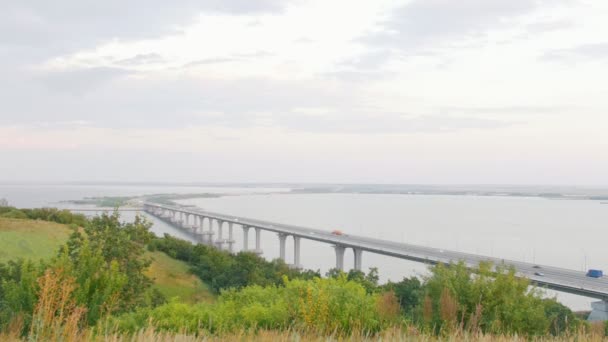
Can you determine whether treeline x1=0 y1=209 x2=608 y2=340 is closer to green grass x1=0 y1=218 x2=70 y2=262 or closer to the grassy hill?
the grassy hill

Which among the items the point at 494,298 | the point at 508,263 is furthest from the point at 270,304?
the point at 508,263

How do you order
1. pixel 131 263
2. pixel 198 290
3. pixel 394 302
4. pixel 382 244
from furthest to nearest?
pixel 382 244
pixel 198 290
pixel 131 263
pixel 394 302

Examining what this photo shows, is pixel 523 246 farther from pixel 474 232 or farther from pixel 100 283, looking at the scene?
pixel 100 283

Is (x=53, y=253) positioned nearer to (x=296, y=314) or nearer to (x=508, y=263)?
(x=296, y=314)

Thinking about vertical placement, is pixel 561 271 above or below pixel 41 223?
below

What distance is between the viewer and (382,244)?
76.1m

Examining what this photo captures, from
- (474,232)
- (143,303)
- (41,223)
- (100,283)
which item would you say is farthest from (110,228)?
(474,232)

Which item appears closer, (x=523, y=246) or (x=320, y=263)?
(x=320, y=263)

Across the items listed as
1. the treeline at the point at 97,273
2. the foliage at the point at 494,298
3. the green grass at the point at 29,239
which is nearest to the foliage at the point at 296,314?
the treeline at the point at 97,273

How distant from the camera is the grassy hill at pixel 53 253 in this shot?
40.8 metres

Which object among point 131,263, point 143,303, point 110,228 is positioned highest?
point 110,228

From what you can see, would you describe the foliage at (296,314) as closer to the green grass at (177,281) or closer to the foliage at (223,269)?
the green grass at (177,281)

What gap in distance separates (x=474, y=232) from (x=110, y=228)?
9892 centimetres

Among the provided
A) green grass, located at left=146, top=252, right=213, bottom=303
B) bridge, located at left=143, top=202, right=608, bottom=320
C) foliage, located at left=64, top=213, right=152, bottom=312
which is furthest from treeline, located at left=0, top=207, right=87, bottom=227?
foliage, located at left=64, top=213, right=152, bottom=312
